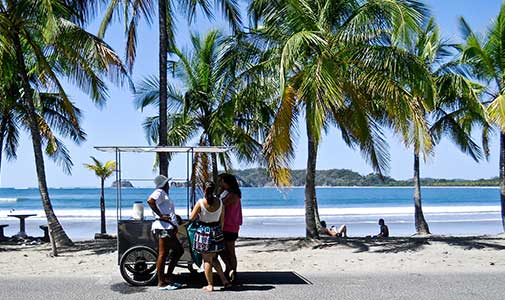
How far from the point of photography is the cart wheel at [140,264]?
8.54m

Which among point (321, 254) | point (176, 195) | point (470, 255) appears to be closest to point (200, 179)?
point (321, 254)

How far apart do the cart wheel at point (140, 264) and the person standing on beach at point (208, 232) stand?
2.82 feet

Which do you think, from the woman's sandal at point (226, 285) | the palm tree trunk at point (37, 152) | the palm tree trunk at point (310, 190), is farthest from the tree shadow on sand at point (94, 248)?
the woman's sandal at point (226, 285)

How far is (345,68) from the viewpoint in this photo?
511 inches

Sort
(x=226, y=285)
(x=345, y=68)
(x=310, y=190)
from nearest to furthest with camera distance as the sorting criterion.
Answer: (x=226, y=285) → (x=345, y=68) → (x=310, y=190)

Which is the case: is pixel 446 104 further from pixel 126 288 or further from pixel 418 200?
pixel 126 288

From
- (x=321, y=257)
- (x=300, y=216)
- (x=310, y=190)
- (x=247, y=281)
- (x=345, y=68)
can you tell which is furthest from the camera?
(x=300, y=216)

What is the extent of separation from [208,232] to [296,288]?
1.51 metres

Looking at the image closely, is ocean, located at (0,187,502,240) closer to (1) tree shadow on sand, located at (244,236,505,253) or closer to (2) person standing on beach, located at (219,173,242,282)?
(1) tree shadow on sand, located at (244,236,505,253)

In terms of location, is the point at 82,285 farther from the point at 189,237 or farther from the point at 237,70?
the point at 237,70

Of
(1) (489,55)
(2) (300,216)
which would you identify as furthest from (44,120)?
(2) (300,216)

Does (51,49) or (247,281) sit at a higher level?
(51,49)

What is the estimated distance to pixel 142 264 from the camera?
8594 millimetres

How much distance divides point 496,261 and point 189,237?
6.02 metres
